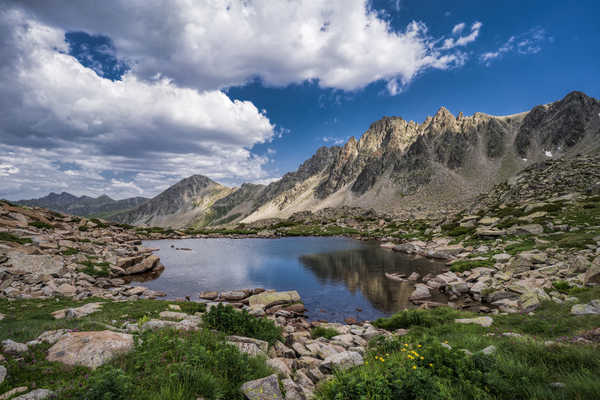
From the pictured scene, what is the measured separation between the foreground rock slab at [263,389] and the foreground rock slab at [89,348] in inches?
159

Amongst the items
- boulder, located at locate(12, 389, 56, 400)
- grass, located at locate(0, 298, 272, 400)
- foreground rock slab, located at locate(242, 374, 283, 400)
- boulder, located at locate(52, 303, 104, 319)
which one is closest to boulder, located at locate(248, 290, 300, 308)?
boulder, located at locate(52, 303, 104, 319)

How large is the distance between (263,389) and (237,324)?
521 cm

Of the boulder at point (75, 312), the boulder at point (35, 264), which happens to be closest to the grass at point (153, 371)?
the boulder at point (75, 312)

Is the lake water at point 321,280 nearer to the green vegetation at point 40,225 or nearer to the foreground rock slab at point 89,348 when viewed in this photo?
the foreground rock slab at point 89,348

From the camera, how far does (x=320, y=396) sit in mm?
6723

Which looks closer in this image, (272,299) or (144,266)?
(272,299)

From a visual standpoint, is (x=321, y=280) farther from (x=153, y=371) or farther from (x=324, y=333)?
(x=153, y=371)

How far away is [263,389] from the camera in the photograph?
655 centimetres

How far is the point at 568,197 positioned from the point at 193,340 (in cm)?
6546

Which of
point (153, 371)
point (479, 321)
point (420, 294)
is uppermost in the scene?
point (153, 371)

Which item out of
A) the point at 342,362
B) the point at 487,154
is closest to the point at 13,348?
the point at 342,362

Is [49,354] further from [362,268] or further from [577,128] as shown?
[577,128]

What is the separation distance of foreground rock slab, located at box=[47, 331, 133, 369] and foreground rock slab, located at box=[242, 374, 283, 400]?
4029mm

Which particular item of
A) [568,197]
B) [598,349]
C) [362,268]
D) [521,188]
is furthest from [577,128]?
[598,349]
